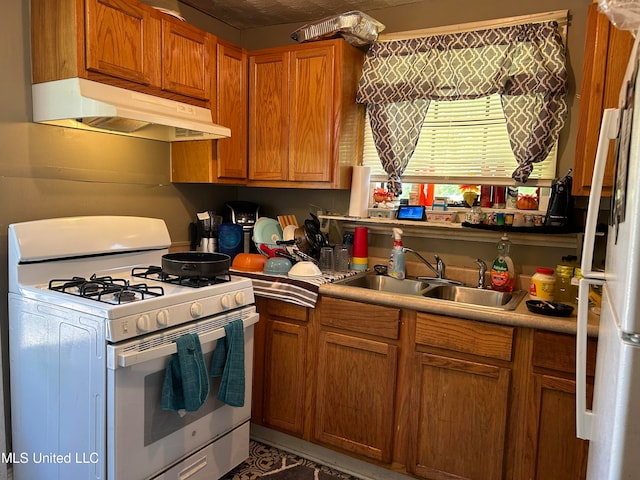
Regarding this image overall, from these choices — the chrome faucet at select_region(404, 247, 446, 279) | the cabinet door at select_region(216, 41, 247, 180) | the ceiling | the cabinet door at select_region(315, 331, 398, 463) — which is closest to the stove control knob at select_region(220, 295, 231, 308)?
the cabinet door at select_region(315, 331, 398, 463)

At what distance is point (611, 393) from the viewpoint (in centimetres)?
83

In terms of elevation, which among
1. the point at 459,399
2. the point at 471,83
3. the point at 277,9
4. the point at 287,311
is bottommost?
the point at 459,399

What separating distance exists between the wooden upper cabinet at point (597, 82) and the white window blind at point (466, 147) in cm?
41

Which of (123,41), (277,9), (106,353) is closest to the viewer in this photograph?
(106,353)

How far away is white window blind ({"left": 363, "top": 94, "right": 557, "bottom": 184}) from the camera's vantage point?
7.96 ft

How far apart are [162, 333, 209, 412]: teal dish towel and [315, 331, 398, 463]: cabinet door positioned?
692 millimetres

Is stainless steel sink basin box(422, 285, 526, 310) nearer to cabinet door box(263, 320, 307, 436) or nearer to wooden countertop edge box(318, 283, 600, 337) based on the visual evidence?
wooden countertop edge box(318, 283, 600, 337)

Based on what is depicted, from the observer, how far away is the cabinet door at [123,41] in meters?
1.97

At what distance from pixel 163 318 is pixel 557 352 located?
1499 millimetres

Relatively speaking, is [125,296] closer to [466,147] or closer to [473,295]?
[473,295]

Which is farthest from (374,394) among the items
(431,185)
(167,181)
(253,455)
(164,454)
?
(167,181)

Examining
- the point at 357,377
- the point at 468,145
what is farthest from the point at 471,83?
the point at 357,377

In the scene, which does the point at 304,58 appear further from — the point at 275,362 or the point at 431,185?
the point at 275,362

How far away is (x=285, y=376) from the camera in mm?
2443
